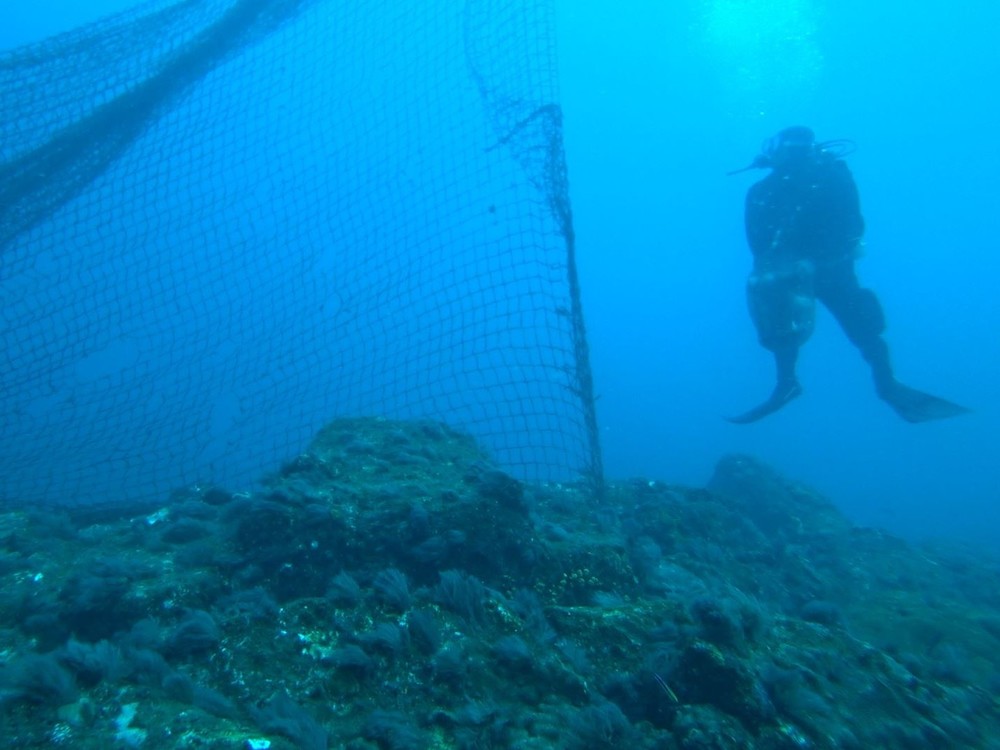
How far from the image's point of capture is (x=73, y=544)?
16.5 ft

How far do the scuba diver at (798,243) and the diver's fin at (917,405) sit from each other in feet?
0.07

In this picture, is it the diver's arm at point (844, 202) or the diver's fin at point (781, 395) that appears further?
the diver's fin at point (781, 395)

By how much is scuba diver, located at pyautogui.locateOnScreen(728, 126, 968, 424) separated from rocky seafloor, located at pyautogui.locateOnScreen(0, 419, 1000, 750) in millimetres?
3830

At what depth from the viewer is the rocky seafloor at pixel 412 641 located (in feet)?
7.93

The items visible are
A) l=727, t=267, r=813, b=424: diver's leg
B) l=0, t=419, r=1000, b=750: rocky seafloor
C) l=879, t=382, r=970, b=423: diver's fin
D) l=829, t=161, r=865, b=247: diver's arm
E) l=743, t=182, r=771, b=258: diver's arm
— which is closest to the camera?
l=0, t=419, r=1000, b=750: rocky seafloor

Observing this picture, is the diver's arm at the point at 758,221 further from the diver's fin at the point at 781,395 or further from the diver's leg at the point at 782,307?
the diver's fin at the point at 781,395

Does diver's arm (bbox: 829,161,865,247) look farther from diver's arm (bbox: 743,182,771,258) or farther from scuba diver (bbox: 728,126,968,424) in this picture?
diver's arm (bbox: 743,182,771,258)

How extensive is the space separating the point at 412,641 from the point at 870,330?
8595mm

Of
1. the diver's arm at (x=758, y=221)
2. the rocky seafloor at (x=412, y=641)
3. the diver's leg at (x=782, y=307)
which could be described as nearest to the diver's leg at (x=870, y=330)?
the diver's leg at (x=782, y=307)

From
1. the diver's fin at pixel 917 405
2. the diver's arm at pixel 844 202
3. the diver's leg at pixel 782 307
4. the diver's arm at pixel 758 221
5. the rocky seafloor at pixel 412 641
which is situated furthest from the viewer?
the diver's fin at pixel 917 405

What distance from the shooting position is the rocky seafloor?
2.42 meters

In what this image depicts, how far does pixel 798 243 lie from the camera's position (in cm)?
824

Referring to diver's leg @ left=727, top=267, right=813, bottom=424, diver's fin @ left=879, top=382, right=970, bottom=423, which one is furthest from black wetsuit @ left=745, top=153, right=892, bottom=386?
diver's fin @ left=879, top=382, right=970, bottom=423

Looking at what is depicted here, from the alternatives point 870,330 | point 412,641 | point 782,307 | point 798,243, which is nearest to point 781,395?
point 782,307
